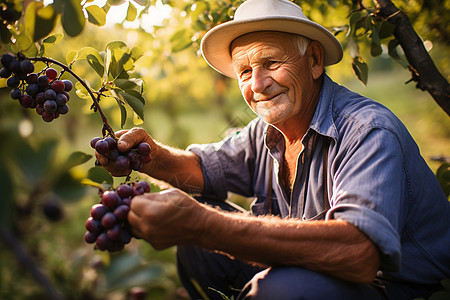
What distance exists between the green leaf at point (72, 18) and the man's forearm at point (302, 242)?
829mm

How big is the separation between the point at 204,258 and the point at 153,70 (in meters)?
2.60

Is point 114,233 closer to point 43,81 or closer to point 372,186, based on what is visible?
point 43,81

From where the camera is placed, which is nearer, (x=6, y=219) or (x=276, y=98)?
(x=6, y=219)

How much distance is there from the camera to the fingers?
1524 millimetres

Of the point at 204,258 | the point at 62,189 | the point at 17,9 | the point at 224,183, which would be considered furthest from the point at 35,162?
the point at 224,183

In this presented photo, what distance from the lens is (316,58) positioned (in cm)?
201

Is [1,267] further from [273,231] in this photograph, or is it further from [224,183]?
[273,231]

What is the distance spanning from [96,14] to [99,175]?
2.23 ft

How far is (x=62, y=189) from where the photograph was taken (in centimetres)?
78

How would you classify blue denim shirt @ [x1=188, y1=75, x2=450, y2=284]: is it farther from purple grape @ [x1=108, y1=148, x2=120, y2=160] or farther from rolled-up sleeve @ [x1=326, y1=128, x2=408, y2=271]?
purple grape @ [x1=108, y1=148, x2=120, y2=160]

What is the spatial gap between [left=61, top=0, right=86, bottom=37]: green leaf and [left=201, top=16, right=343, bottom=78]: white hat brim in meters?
0.90

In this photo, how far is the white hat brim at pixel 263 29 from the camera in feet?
5.88

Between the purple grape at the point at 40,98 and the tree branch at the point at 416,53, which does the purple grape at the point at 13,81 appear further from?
the tree branch at the point at 416,53

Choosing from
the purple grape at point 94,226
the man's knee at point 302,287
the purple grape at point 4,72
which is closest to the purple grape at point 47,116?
the purple grape at point 4,72
